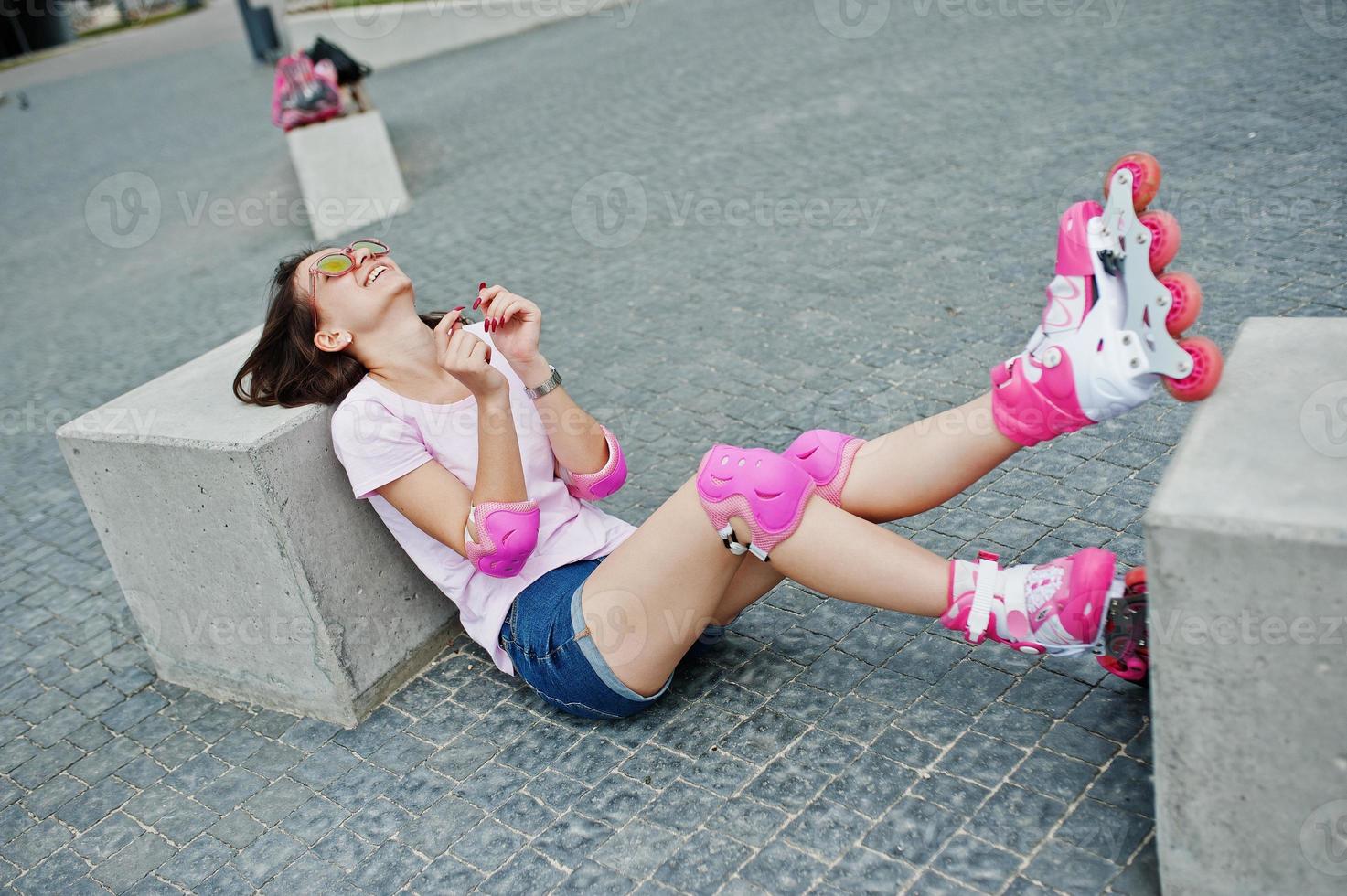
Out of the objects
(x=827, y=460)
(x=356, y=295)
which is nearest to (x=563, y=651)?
(x=827, y=460)

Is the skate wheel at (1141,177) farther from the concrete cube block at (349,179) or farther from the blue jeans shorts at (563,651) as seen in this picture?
the concrete cube block at (349,179)

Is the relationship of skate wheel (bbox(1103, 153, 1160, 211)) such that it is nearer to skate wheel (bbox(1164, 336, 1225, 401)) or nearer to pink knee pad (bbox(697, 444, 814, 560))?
skate wheel (bbox(1164, 336, 1225, 401))

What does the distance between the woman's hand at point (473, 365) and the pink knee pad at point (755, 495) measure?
1.69 feet

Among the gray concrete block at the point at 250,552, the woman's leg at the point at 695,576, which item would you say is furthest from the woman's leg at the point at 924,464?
the gray concrete block at the point at 250,552

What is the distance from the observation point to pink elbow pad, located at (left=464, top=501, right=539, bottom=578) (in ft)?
8.98

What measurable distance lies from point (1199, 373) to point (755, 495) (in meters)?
0.89

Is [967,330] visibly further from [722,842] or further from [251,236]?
[251,236]

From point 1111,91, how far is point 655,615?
216 inches

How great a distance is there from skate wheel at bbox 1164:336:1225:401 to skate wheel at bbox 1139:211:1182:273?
172mm

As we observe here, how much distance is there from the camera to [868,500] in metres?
2.71

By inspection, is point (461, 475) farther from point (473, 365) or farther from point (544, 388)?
point (473, 365)

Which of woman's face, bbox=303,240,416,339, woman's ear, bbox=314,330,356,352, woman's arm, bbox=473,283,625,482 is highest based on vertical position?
woman's face, bbox=303,240,416,339

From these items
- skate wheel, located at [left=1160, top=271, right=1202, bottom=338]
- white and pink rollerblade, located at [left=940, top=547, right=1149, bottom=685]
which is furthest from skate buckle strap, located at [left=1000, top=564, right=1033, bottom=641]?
skate wheel, located at [left=1160, top=271, right=1202, bottom=338]

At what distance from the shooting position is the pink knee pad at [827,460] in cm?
272
